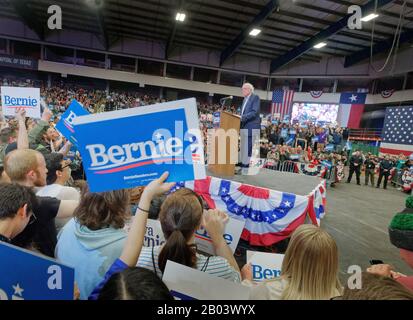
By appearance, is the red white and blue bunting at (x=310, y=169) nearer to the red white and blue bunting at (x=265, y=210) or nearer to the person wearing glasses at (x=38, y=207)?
the red white and blue bunting at (x=265, y=210)

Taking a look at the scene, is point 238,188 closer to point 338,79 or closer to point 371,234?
point 371,234

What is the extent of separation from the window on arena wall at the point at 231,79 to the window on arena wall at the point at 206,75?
0.66m

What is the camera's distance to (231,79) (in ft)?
72.5

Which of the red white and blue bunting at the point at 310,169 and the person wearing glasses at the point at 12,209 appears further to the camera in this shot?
the red white and blue bunting at the point at 310,169

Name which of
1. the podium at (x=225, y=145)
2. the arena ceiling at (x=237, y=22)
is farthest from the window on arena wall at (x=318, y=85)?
the podium at (x=225, y=145)

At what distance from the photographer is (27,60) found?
1798 centimetres

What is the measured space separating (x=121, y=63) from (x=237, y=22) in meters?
9.65

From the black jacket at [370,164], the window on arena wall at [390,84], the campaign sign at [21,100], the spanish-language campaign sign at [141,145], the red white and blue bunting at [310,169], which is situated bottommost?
the red white and blue bunting at [310,169]

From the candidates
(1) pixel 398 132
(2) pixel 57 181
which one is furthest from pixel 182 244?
(1) pixel 398 132

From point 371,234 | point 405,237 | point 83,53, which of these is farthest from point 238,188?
point 83,53

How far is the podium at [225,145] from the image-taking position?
3.82 m

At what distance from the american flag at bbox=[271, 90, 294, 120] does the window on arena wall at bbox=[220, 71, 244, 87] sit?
3.50 m

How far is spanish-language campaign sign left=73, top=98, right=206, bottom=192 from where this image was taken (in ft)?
3.74

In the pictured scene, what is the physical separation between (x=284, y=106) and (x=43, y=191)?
63.4ft
